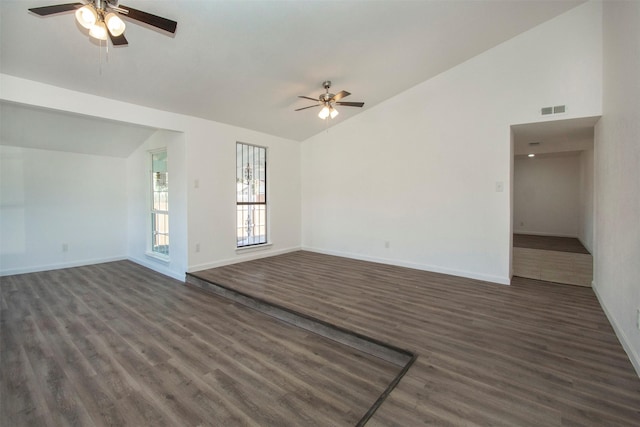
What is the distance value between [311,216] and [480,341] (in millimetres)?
4401

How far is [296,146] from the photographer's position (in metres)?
6.34

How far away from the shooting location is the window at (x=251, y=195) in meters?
5.27

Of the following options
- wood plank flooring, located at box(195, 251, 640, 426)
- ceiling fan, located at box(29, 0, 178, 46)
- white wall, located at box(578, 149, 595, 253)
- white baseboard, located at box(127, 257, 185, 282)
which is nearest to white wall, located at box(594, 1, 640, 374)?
wood plank flooring, located at box(195, 251, 640, 426)

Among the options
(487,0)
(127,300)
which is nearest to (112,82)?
(127,300)

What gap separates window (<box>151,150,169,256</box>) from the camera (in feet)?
16.6

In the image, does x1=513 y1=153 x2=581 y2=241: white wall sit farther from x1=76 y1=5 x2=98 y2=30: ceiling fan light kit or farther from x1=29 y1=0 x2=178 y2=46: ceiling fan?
x1=76 y1=5 x2=98 y2=30: ceiling fan light kit

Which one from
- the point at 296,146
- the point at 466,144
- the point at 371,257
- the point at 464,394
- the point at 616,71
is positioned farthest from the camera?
the point at 296,146

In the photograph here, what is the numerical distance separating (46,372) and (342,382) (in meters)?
2.33

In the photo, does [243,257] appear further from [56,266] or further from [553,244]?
[553,244]

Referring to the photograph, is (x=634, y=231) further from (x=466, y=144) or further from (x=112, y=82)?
(x=112, y=82)

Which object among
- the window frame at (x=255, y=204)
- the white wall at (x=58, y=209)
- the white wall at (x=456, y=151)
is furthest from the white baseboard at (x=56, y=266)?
the white wall at (x=456, y=151)

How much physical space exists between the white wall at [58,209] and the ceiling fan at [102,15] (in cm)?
434

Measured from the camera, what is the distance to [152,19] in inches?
81.2

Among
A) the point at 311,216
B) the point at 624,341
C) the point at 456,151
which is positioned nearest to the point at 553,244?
the point at 456,151
